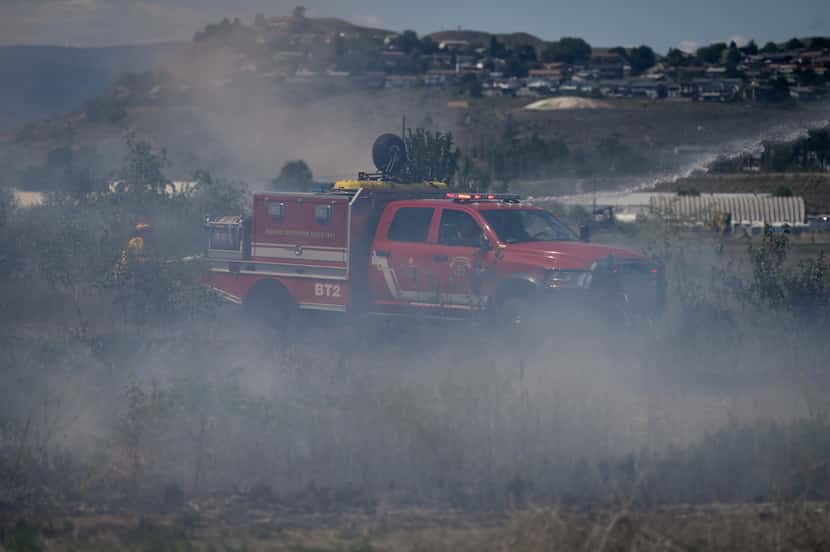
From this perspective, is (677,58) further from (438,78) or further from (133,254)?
(133,254)

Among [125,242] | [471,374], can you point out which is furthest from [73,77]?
[471,374]

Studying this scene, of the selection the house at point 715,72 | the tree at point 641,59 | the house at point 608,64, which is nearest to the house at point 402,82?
the house at point 715,72

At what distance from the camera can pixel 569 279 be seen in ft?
A: 42.4

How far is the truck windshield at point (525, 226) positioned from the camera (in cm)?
1390

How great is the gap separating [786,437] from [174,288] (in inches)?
327

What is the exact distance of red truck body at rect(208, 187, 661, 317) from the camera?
521 inches

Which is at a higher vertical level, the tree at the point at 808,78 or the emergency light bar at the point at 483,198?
the tree at the point at 808,78

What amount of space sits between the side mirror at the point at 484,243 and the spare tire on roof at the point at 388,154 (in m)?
3.54

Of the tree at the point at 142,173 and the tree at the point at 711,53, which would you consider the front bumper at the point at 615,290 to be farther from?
the tree at the point at 711,53

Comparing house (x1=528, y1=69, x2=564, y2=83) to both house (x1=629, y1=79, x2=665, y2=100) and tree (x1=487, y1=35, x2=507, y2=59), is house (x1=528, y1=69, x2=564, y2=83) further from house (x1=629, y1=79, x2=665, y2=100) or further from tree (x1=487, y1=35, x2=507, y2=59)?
tree (x1=487, y1=35, x2=507, y2=59)

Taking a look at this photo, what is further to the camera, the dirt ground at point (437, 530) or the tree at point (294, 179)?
the tree at point (294, 179)

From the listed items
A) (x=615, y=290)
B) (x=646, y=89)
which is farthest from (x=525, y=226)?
(x=646, y=89)

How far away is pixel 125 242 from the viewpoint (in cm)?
1571

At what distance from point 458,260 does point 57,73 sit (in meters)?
67.8
